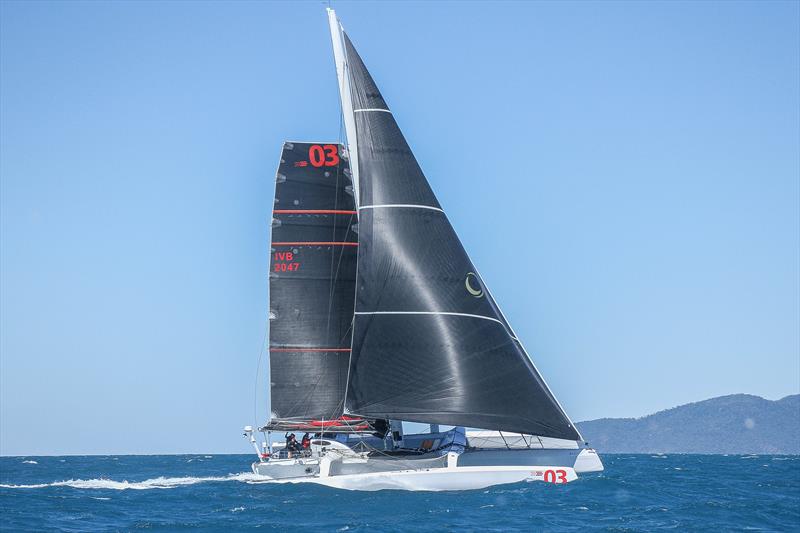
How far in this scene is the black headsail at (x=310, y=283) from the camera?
39219 mm

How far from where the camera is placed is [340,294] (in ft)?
130

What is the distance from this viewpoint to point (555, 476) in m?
33.9

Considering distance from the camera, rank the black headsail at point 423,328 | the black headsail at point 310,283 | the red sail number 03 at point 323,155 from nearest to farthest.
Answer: the black headsail at point 423,328, the black headsail at point 310,283, the red sail number 03 at point 323,155

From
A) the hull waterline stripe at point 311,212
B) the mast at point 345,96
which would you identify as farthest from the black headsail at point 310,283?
the mast at point 345,96

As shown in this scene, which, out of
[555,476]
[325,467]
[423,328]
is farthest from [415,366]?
[555,476]

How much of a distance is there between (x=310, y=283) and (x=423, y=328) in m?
6.76

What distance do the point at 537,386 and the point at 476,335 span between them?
104 inches

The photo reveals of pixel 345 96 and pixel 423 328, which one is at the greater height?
pixel 345 96

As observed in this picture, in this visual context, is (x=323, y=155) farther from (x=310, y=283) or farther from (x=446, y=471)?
(x=446, y=471)

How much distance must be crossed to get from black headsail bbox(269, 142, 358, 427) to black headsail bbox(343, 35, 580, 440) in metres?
4.07

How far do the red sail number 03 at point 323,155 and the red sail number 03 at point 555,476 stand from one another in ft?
45.5

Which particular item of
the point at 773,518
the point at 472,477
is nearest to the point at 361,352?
the point at 472,477

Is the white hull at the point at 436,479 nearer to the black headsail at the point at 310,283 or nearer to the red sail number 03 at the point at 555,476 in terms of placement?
the red sail number 03 at the point at 555,476

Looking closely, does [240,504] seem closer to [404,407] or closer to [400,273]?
[404,407]
